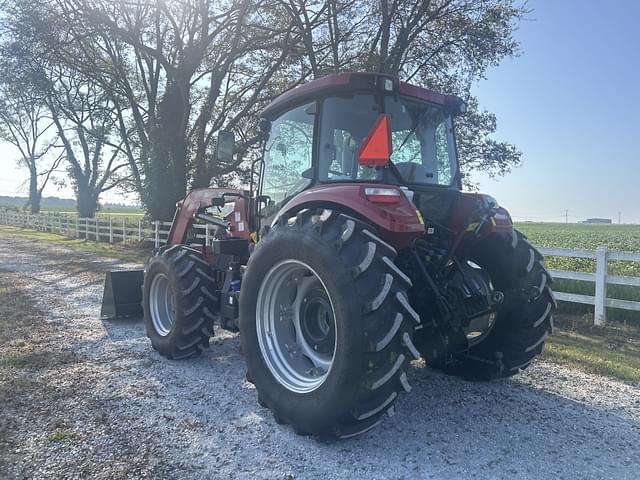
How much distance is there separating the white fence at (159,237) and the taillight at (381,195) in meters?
3.61

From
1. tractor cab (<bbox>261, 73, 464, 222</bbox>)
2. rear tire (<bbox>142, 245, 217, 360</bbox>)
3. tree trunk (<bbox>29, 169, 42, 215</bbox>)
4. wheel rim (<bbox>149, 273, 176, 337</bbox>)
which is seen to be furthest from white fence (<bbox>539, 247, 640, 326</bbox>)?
tree trunk (<bbox>29, 169, 42, 215</bbox>)

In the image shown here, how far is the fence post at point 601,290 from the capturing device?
688 centimetres

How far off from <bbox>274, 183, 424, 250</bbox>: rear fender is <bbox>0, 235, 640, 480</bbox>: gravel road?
52.3 inches

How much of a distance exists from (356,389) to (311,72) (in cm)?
1329

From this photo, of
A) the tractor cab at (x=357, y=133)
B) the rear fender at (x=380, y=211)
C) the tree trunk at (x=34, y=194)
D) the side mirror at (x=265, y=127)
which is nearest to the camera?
the rear fender at (x=380, y=211)

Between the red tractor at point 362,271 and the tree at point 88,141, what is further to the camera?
the tree at point 88,141

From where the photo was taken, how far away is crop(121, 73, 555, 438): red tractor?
282 cm

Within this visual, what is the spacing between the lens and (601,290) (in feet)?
22.7

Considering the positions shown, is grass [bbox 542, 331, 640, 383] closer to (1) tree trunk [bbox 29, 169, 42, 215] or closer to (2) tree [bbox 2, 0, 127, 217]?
(2) tree [bbox 2, 0, 127, 217]

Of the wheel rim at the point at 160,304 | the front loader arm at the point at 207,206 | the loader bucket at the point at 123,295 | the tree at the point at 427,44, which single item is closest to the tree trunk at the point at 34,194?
the tree at the point at 427,44

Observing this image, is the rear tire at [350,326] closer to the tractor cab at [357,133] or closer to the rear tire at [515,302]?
the tractor cab at [357,133]

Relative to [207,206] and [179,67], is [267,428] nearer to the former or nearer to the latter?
[207,206]

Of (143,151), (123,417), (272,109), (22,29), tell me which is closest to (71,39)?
(22,29)

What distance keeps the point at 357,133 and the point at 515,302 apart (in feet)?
6.18
